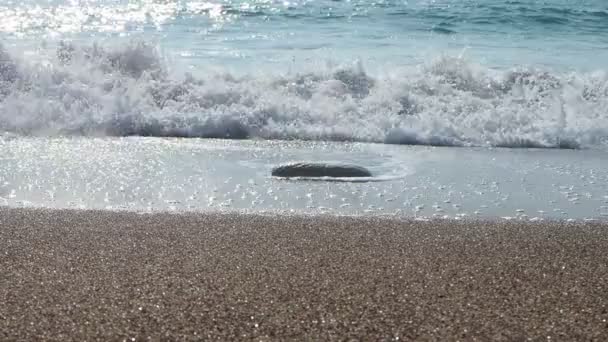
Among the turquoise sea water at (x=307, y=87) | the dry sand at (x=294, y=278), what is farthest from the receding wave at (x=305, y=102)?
the dry sand at (x=294, y=278)

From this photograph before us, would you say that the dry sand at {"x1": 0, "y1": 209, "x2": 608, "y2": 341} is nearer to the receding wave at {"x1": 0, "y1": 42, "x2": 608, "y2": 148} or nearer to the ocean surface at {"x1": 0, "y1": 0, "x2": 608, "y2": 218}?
the ocean surface at {"x1": 0, "y1": 0, "x2": 608, "y2": 218}

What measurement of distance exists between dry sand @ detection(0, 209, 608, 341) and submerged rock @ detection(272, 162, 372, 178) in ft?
3.93

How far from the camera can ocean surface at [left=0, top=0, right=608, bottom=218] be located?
5383mm

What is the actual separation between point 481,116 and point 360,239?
420 centimetres

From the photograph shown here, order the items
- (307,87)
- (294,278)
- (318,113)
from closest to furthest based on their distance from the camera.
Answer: (294,278) < (318,113) < (307,87)

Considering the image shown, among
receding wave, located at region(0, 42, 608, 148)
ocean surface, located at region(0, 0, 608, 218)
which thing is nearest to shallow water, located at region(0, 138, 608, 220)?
ocean surface, located at region(0, 0, 608, 218)

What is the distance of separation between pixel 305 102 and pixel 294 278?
520 cm

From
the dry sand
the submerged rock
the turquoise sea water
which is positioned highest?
the dry sand

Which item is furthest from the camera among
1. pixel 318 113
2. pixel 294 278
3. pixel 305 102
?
pixel 305 102

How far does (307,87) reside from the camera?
8.86 m

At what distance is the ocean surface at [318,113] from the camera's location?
5.38 metres

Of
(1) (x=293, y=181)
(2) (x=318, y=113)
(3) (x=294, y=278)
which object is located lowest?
(2) (x=318, y=113)

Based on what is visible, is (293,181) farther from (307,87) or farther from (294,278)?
(307,87)

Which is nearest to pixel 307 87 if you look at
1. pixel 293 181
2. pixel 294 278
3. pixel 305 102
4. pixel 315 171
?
pixel 305 102
